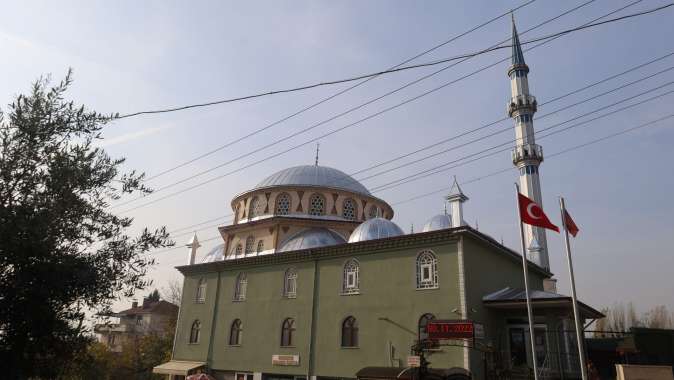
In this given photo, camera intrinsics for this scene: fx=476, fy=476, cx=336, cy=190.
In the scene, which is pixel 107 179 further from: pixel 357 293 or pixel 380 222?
pixel 380 222

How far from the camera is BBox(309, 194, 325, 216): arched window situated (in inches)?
1002

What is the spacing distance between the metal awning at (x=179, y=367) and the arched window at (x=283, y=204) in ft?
27.5

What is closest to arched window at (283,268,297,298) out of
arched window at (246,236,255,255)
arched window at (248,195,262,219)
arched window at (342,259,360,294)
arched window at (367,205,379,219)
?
arched window at (342,259,360,294)

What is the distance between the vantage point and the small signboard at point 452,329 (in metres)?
11.6

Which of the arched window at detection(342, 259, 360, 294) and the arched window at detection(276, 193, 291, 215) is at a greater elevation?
the arched window at detection(276, 193, 291, 215)

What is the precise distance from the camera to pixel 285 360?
733 inches

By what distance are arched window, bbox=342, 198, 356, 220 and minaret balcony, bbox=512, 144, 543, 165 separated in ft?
37.0

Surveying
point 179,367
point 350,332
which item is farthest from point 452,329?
point 179,367

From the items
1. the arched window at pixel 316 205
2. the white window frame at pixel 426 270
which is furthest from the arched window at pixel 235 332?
the white window frame at pixel 426 270

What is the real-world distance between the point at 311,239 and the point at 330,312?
16.3ft

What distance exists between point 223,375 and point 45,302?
15.7m

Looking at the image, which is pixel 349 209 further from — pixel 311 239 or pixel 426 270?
pixel 426 270

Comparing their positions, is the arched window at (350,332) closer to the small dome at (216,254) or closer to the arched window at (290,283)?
the arched window at (290,283)

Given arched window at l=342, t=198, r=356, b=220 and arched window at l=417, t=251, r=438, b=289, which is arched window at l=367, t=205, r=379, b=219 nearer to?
arched window at l=342, t=198, r=356, b=220
